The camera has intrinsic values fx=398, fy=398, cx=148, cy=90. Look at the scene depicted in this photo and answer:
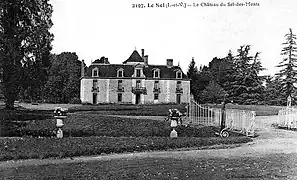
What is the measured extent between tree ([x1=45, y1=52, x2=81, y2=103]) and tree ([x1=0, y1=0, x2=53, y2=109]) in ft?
1.68

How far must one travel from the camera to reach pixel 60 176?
553cm

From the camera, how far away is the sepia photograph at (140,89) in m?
6.94

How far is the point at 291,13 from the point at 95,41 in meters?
4.78

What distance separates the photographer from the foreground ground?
18.5 feet

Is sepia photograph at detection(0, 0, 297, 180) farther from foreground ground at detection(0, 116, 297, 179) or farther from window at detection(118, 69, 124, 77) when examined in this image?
window at detection(118, 69, 124, 77)

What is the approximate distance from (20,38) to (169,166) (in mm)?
7905

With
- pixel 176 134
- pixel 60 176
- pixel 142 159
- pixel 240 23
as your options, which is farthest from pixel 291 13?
pixel 60 176

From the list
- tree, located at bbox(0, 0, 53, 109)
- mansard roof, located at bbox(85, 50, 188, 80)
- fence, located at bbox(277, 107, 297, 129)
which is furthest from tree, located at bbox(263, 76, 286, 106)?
tree, located at bbox(0, 0, 53, 109)

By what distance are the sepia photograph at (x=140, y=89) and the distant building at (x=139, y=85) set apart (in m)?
0.05

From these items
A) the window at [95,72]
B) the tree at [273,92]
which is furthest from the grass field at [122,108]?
the tree at [273,92]

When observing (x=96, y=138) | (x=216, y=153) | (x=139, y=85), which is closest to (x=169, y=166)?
(x=216, y=153)

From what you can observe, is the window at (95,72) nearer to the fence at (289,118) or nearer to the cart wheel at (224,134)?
the cart wheel at (224,134)

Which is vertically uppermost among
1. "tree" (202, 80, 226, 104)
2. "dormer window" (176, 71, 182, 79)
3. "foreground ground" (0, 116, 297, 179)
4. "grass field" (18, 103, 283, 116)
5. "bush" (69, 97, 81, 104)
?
"dormer window" (176, 71, 182, 79)

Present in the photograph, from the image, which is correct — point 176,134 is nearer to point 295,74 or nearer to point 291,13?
point 291,13
